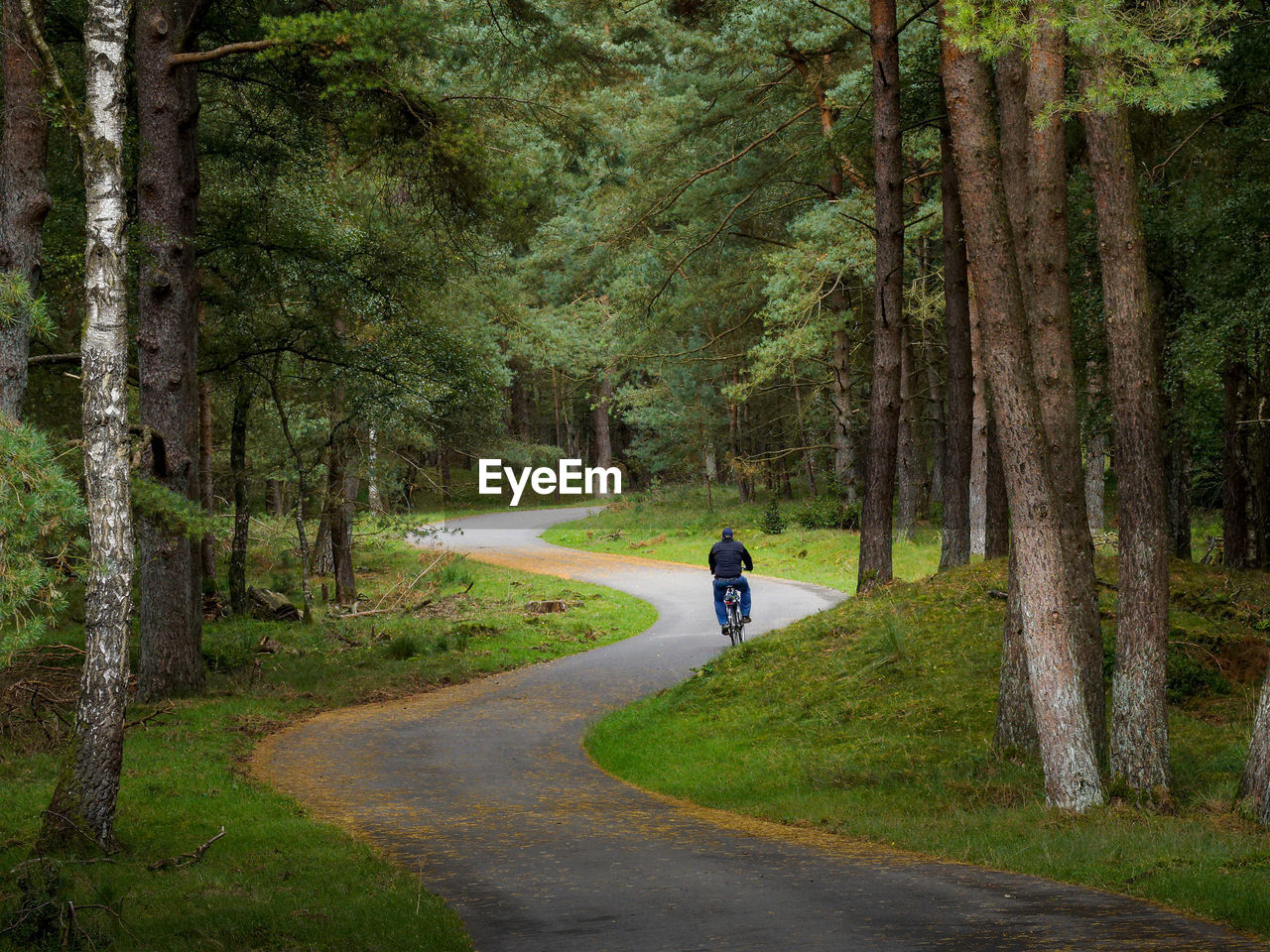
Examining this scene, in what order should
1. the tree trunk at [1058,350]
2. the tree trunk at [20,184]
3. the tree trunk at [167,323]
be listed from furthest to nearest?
the tree trunk at [167,323]
the tree trunk at [20,184]
the tree trunk at [1058,350]

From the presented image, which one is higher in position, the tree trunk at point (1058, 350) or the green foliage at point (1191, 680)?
the tree trunk at point (1058, 350)

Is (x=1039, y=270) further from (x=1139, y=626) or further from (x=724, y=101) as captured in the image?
(x=724, y=101)

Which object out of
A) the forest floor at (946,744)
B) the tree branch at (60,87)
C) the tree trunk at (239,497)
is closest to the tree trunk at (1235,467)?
the forest floor at (946,744)

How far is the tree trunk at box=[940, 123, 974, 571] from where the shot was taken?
18266mm

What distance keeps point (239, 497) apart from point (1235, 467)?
19437mm

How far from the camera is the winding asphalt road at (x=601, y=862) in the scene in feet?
20.1

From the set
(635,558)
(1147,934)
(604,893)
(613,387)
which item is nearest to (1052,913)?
(1147,934)

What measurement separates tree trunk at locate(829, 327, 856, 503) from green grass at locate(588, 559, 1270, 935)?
49.1 feet

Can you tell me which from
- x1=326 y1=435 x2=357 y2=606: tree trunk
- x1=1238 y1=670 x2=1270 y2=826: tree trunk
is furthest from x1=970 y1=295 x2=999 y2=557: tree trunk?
x1=1238 y1=670 x2=1270 y2=826: tree trunk

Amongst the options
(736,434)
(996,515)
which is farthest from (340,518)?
(736,434)

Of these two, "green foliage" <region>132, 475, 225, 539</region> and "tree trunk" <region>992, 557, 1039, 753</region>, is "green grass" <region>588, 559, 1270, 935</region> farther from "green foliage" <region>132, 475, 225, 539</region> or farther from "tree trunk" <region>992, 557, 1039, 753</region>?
"green foliage" <region>132, 475, 225, 539</region>

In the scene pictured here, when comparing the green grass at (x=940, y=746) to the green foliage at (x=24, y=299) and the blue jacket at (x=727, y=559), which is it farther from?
the green foliage at (x=24, y=299)

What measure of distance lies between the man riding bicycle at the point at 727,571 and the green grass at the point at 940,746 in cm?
167

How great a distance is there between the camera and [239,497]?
22719mm
